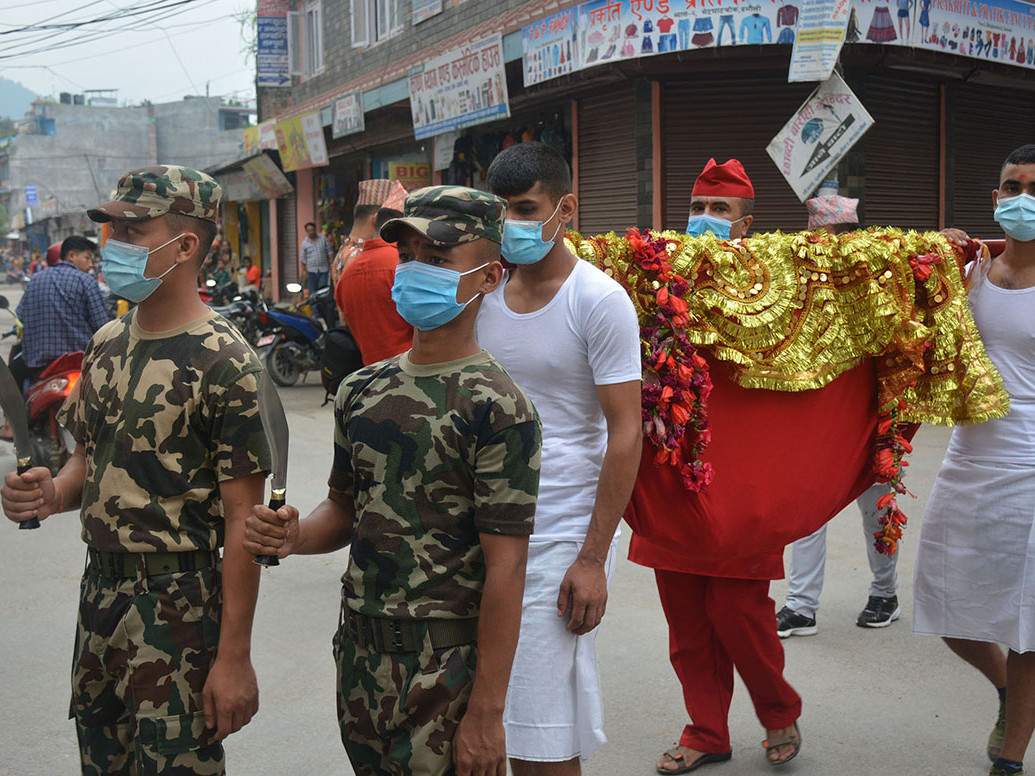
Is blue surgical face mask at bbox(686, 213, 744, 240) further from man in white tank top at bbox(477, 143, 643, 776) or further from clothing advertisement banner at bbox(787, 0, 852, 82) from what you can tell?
clothing advertisement banner at bbox(787, 0, 852, 82)

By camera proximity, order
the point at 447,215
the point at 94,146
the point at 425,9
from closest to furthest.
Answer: the point at 447,215
the point at 425,9
the point at 94,146

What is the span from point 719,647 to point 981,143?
10760 millimetres

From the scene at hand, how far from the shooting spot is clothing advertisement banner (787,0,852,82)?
8.98m

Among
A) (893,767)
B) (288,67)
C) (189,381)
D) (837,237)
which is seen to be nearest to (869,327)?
(837,237)

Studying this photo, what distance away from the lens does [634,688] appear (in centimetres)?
427

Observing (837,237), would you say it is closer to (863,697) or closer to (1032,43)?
(863,697)

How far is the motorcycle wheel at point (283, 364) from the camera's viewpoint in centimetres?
1315

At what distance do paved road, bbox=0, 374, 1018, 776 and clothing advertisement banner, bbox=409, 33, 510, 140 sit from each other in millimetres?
7666

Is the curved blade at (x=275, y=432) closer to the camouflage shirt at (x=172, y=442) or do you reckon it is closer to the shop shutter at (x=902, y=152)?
the camouflage shirt at (x=172, y=442)

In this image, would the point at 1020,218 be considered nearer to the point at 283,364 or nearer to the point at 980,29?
the point at 980,29

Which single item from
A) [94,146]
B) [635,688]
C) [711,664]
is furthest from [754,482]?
[94,146]

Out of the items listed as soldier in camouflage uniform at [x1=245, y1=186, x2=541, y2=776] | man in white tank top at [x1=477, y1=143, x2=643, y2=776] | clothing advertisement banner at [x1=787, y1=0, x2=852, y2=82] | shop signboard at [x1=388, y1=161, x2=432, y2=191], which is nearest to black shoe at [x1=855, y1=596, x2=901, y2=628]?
man in white tank top at [x1=477, y1=143, x2=643, y2=776]

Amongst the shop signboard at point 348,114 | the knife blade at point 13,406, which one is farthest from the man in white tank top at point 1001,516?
the shop signboard at point 348,114

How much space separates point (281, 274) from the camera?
23984mm
